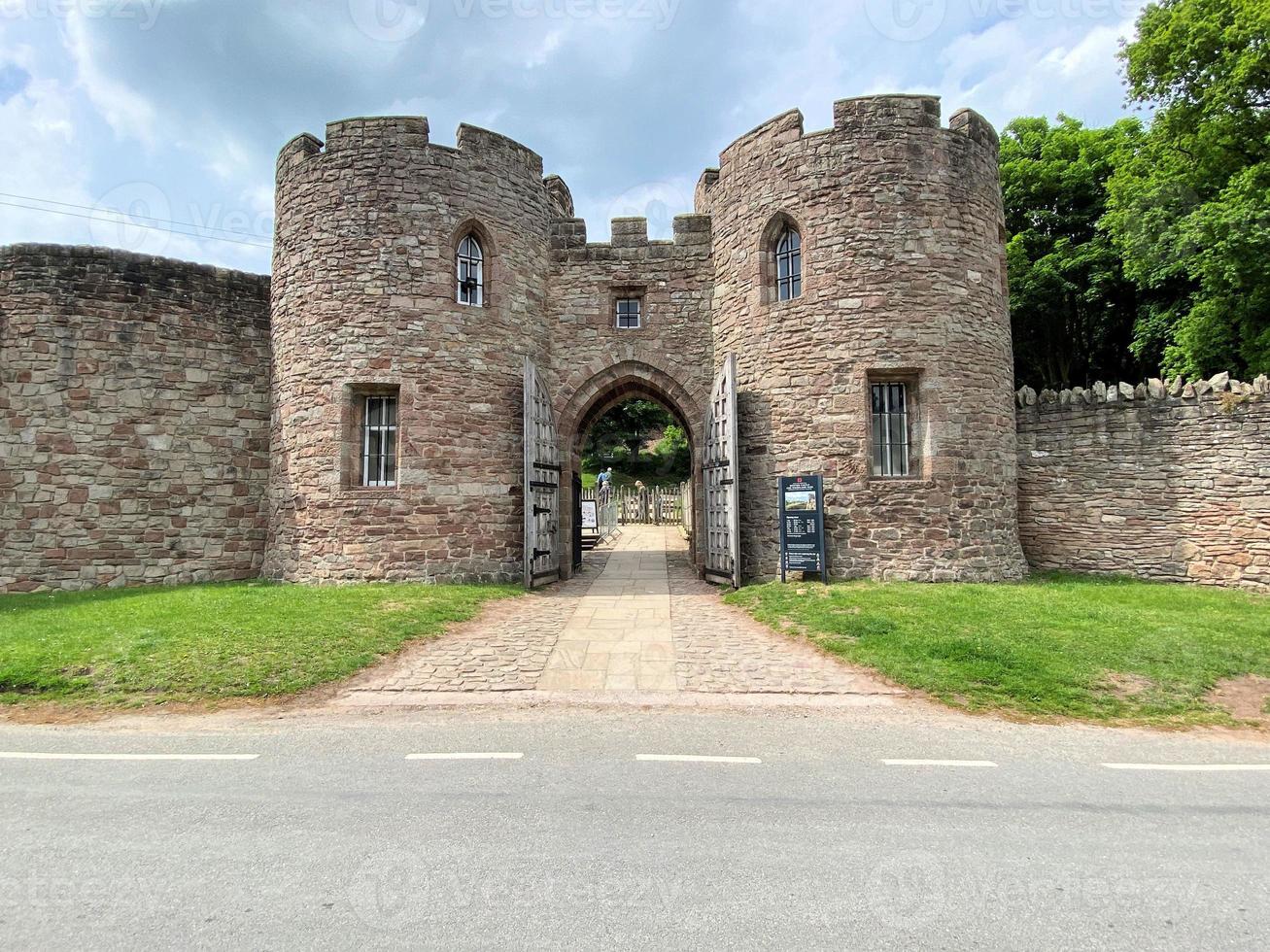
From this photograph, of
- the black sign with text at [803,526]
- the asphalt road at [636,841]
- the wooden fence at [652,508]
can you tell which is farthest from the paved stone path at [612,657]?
the wooden fence at [652,508]

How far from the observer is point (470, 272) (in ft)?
43.9

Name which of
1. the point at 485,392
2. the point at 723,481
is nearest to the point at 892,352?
the point at 723,481

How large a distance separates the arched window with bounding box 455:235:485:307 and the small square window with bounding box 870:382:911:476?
851 centimetres

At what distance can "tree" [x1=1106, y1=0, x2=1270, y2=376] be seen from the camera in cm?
1305

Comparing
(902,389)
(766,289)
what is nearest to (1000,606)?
(902,389)

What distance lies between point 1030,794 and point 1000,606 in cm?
584

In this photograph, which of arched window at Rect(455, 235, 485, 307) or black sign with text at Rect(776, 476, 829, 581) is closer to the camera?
black sign with text at Rect(776, 476, 829, 581)

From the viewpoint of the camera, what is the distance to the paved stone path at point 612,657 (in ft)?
21.6

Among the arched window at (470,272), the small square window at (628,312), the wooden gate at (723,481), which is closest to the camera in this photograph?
the wooden gate at (723,481)

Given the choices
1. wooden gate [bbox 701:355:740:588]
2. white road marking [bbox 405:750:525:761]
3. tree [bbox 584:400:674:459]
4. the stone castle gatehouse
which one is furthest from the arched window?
A: tree [bbox 584:400:674:459]

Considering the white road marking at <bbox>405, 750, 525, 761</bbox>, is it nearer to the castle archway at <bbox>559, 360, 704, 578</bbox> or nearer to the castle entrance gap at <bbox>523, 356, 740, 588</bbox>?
the castle entrance gap at <bbox>523, 356, 740, 588</bbox>

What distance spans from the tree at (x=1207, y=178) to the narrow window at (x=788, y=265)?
877 centimetres

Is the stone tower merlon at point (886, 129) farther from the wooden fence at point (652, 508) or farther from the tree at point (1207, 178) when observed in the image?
the wooden fence at point (652, 508)

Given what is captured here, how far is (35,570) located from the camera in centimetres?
1230
